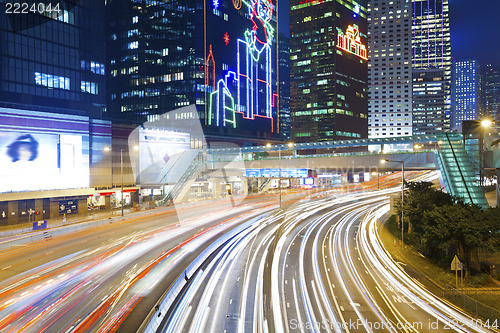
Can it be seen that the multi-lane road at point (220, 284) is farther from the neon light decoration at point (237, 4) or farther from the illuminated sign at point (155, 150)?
the neon light decoration at point (237, 4)

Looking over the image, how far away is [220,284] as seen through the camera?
2292cm

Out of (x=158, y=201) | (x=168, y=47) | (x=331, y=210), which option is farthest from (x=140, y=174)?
(x=168, y=47)

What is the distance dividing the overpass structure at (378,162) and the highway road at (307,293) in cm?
1027

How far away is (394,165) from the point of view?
51375 millimetres

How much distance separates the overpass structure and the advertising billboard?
17.4 metres

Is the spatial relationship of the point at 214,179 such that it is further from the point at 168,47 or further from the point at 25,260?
the point at 168,47

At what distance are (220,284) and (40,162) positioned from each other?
3852cm

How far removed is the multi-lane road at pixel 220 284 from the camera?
1723 centimetres

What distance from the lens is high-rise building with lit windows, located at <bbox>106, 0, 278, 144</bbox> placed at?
121 meters

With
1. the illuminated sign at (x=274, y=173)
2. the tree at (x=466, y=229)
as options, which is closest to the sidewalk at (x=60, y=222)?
the illuminated sign at (x=274, y=173)

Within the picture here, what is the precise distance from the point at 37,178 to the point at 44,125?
7.52 meters

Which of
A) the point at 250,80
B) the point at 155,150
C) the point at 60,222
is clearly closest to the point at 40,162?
the point at 60,222

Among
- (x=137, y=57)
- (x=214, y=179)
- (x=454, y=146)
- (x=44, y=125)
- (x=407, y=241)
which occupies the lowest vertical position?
(x=407, y=241)

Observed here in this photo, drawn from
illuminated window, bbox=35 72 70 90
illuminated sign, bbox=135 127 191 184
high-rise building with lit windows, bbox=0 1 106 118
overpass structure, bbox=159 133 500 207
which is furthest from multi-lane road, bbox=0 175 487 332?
illuminated window, bbox=35 72 70 90
